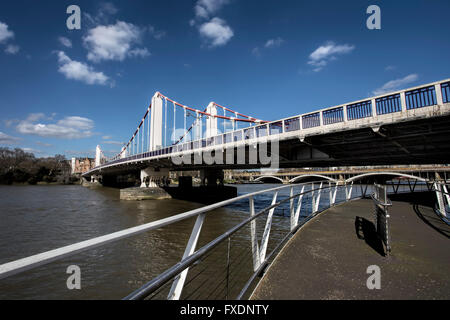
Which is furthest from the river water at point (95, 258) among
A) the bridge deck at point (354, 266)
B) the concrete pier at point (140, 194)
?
the concrete pier at point (140, 194)

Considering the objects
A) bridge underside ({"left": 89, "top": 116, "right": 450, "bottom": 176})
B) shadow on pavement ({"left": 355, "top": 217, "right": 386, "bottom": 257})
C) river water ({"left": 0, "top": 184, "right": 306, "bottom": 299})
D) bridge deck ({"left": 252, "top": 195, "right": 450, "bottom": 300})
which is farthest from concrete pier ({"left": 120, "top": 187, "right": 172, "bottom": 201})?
bridge deck ({"left": 252, "top": 195, "right": 450, "bottom": 300})

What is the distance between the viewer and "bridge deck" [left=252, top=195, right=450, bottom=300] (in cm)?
242

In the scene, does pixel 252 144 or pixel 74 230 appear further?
pixel 252 144

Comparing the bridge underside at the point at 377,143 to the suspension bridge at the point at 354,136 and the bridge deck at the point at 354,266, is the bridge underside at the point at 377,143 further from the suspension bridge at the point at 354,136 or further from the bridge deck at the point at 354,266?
the bridge deck at the point at 354,266

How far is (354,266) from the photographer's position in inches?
120

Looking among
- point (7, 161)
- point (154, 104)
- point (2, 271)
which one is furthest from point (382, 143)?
point (7, 161)

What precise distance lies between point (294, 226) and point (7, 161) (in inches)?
4125

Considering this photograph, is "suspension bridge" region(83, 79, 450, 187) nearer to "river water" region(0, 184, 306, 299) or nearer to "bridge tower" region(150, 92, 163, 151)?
"river water" region(0, 184, 306, 299)

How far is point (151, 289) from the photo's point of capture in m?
1.26

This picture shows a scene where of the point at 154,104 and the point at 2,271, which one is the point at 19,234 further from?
the point at 154,104

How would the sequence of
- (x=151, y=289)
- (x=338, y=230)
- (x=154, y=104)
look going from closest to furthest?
1. (x=151, y=289)
2. (x=338, y=230)
3. (x=154, y=104)

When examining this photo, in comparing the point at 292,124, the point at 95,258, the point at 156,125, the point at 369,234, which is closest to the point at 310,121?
the point at 292,124

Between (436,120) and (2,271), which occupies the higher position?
(436,120)

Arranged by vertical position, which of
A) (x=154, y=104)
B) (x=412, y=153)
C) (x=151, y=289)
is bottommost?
(x=151, y=289)
